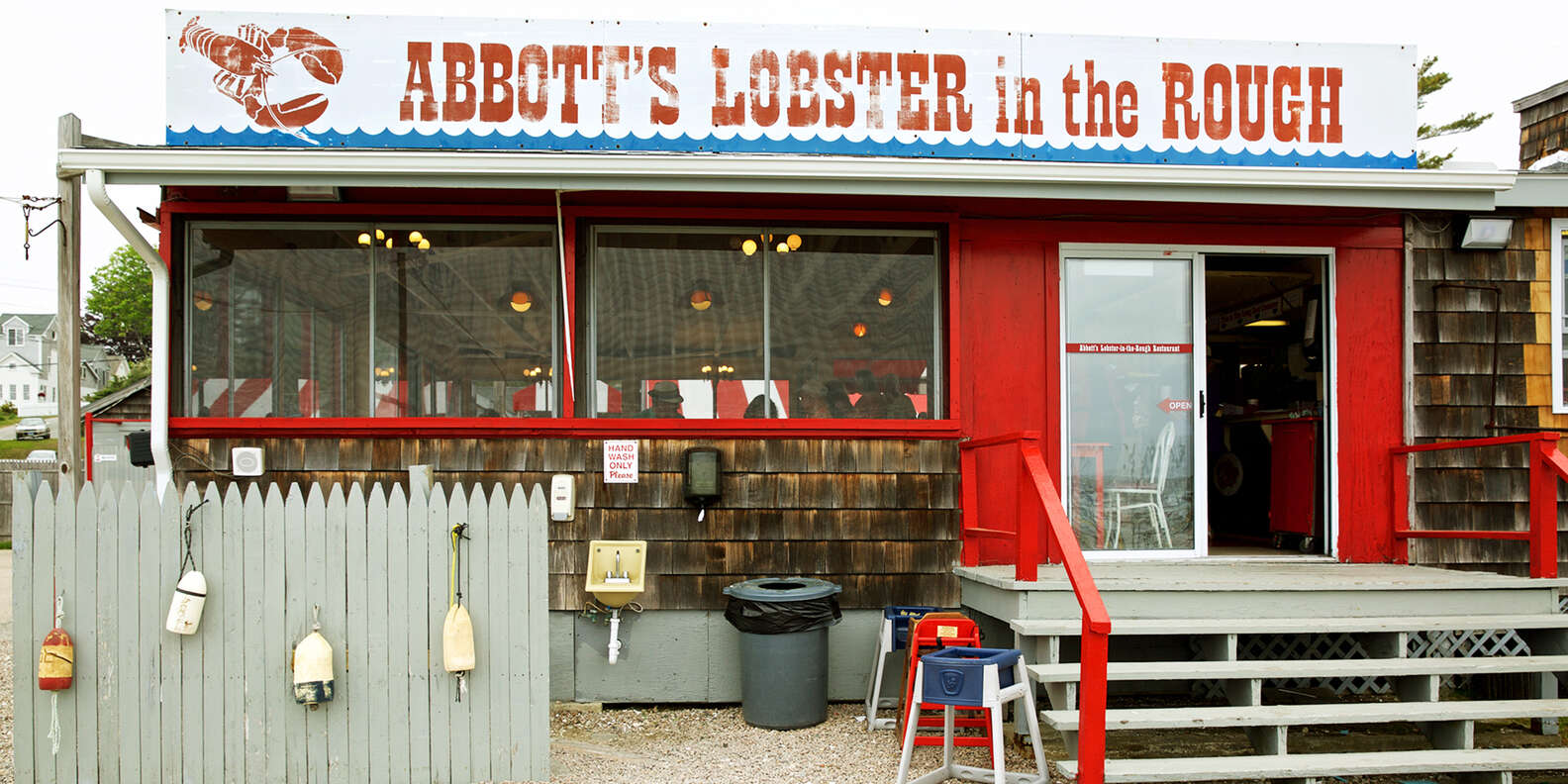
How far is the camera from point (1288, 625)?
16.9 feet

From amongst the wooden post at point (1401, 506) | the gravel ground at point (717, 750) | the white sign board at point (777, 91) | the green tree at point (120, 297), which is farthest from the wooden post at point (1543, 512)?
the green tree at point (120, 297)

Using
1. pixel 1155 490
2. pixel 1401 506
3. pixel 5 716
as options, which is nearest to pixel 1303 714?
pixel 1155 490

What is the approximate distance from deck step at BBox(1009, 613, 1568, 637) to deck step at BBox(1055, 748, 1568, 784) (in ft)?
1.90

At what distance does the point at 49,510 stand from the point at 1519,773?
668 cm

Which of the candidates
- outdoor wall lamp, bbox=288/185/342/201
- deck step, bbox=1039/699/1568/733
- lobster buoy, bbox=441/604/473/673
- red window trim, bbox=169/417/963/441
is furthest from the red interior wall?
outdoor wall lamp, bbox=288/185/342/201

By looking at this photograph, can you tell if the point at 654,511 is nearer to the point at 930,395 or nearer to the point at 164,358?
the point at 930,395

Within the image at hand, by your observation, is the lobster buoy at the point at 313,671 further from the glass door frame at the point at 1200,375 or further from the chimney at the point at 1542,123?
the chimney at the point at 1542,123

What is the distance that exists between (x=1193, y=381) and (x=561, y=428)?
3.79m

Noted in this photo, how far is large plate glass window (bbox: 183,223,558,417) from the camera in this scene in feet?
20.6

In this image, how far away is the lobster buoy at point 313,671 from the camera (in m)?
4.67

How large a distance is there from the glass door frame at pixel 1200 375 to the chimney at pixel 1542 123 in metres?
4.79

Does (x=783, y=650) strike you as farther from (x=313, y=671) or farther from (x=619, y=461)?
(x=313, y=671)

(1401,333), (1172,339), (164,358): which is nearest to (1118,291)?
(1172,339)

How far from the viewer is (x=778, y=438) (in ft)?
20.7
